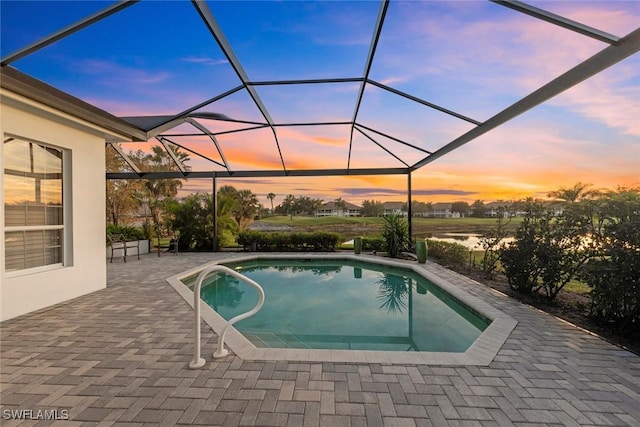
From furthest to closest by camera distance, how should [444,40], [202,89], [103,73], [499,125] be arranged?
[202,89] < [499,125] < [103,73] < [444,40]

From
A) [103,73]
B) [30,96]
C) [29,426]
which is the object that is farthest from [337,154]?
[29,426]

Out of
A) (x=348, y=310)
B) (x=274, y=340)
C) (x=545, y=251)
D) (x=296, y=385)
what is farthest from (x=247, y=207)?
(x=296, y=385)

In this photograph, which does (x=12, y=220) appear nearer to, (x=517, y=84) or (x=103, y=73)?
(x=103, y=73)

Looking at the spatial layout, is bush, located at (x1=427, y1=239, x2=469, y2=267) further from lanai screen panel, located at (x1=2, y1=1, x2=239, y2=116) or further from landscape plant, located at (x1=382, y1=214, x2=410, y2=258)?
lanai screen panel, located at (x1=2, y1=1, x2=239, y2=116)

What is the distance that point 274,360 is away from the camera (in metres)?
2.95

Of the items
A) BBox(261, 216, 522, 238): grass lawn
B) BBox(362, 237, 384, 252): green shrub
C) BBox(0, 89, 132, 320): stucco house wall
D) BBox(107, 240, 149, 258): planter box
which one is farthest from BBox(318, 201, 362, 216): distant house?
BBox(0, 89, 132, 320): stucco house wall

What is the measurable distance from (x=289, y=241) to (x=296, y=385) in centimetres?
955

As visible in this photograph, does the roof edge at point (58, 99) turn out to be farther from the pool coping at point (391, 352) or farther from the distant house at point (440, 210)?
the distant house at point (440, 210)

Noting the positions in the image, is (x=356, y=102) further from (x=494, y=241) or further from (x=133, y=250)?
(x=133, y=250)

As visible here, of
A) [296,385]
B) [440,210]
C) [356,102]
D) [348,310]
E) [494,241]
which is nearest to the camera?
[296,385]

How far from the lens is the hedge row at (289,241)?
1186 centimetres

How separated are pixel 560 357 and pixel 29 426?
4.74 m

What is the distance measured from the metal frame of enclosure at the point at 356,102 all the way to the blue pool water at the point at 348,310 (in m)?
3.37

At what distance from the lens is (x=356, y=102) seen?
20.4ft
